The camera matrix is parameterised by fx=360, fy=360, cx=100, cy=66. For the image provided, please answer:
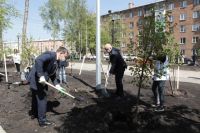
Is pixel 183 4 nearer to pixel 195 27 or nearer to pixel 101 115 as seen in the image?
pixel 195 27

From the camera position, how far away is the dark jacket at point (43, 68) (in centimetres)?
729

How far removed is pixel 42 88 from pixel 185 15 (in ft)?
208

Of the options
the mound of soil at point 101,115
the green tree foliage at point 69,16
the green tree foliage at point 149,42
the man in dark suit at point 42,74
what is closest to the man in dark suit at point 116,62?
the mound of soil at point 101,115

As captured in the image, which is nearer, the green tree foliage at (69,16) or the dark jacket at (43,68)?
the dark jacket at (43,68)

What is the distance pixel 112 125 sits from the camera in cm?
763

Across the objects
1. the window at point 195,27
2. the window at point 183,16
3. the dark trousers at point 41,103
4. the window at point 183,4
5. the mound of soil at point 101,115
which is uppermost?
the window at point 183,4

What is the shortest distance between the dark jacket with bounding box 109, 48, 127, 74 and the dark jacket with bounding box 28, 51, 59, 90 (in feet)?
9.13

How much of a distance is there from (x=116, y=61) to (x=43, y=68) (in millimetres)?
3267

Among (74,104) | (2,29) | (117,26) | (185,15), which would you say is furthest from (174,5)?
(74,104)

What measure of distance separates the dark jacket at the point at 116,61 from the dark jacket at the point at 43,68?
2781 mm

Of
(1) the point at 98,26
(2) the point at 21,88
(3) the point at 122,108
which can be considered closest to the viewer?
(3) the point at 122,108

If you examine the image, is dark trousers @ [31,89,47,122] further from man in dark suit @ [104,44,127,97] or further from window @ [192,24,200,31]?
window @ [192,24,200,31]

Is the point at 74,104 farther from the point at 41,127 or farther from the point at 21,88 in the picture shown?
the point at 21,88

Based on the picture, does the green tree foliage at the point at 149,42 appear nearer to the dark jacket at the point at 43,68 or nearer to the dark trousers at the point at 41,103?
the dark jacket at the point at 43,68
